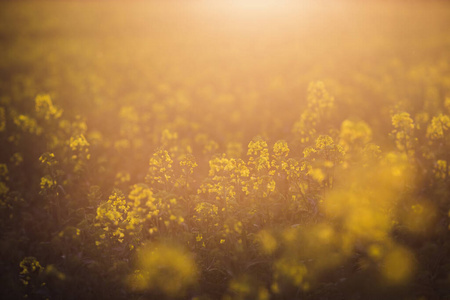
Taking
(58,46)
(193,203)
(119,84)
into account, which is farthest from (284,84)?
(58,46)

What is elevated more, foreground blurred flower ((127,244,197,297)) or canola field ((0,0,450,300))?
canola field ((0,0,450,300))

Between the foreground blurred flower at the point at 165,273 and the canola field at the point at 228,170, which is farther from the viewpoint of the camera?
the canola field at the point at 228,170

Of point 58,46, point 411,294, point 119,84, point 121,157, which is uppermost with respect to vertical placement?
point 58,46

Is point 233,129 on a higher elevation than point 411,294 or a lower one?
higher

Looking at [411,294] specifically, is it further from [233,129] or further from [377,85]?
[377,85]

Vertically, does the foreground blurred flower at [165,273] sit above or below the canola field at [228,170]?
below

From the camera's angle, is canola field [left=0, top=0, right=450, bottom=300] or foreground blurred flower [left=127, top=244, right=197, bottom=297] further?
canola field [left=0, top=0, right=450, bottom=300]

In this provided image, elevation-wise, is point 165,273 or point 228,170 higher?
point 228,170

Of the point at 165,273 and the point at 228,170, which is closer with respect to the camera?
the point at 165,273
